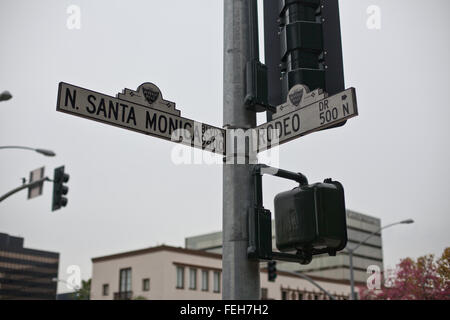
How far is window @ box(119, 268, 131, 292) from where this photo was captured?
196ft

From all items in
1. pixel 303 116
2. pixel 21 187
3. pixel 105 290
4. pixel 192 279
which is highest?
pixel 192 279

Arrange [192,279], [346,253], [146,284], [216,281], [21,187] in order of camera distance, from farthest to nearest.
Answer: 1. [346,253]
2. [216,281]
3. [192,279]
4. [146,284]
5. [21,187]

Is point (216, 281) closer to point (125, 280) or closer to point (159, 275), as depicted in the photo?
point (159, 275)

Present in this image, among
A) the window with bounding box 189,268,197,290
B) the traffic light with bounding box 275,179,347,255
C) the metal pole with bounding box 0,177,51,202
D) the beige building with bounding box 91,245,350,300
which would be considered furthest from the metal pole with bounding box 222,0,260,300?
the window with bounding box 189,268,197,290

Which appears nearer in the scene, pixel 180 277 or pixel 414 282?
pixel 414 282

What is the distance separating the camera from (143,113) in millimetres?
4070

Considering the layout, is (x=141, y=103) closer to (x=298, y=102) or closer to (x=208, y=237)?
(x=298, y=102)

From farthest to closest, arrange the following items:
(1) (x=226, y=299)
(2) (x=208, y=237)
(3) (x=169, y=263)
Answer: (2) (x=208, y=237) < (3) (x=169, y=263) < (1) (x=226, y=299)

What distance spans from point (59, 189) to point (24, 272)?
143 m

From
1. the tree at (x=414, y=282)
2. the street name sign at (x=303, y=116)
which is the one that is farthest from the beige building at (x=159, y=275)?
the street name sign at (x=303, y=116)

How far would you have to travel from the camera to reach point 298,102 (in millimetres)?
4066

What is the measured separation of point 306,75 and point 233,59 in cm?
55

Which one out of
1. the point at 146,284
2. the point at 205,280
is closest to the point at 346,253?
the point at 205,280
